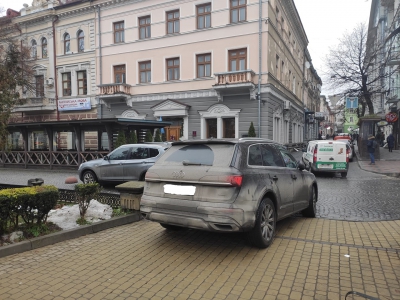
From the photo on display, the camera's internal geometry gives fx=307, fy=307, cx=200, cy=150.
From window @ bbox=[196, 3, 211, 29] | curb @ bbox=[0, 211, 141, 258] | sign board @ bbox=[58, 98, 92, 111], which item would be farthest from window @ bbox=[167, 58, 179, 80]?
curb @ bbox=[0, 211, 141, 258]

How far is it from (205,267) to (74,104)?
2753 centimetres

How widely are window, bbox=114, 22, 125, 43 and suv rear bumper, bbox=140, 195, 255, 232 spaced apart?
80.7ft

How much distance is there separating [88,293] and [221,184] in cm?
205

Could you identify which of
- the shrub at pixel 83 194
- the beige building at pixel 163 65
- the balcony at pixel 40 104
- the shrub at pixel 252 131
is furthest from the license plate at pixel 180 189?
the balcony at pixel 40 104

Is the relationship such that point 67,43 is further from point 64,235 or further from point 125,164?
point 64,235

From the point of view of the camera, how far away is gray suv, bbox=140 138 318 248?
420 cm

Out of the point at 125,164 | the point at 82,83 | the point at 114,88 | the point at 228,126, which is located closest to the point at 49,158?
the point at 114,88

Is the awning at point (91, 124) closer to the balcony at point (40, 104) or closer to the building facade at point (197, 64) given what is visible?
the building facade at point (197, 64)

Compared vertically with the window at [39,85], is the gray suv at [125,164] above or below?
below

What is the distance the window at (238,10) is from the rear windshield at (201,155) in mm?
19470

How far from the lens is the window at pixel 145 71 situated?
83.2 ft

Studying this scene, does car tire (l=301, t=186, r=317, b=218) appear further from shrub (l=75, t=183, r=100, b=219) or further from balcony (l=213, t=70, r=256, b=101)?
balcony (l=213, t=70, r=256, b=101)

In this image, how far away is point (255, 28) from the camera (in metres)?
21.3

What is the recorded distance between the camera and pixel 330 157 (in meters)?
13.8
